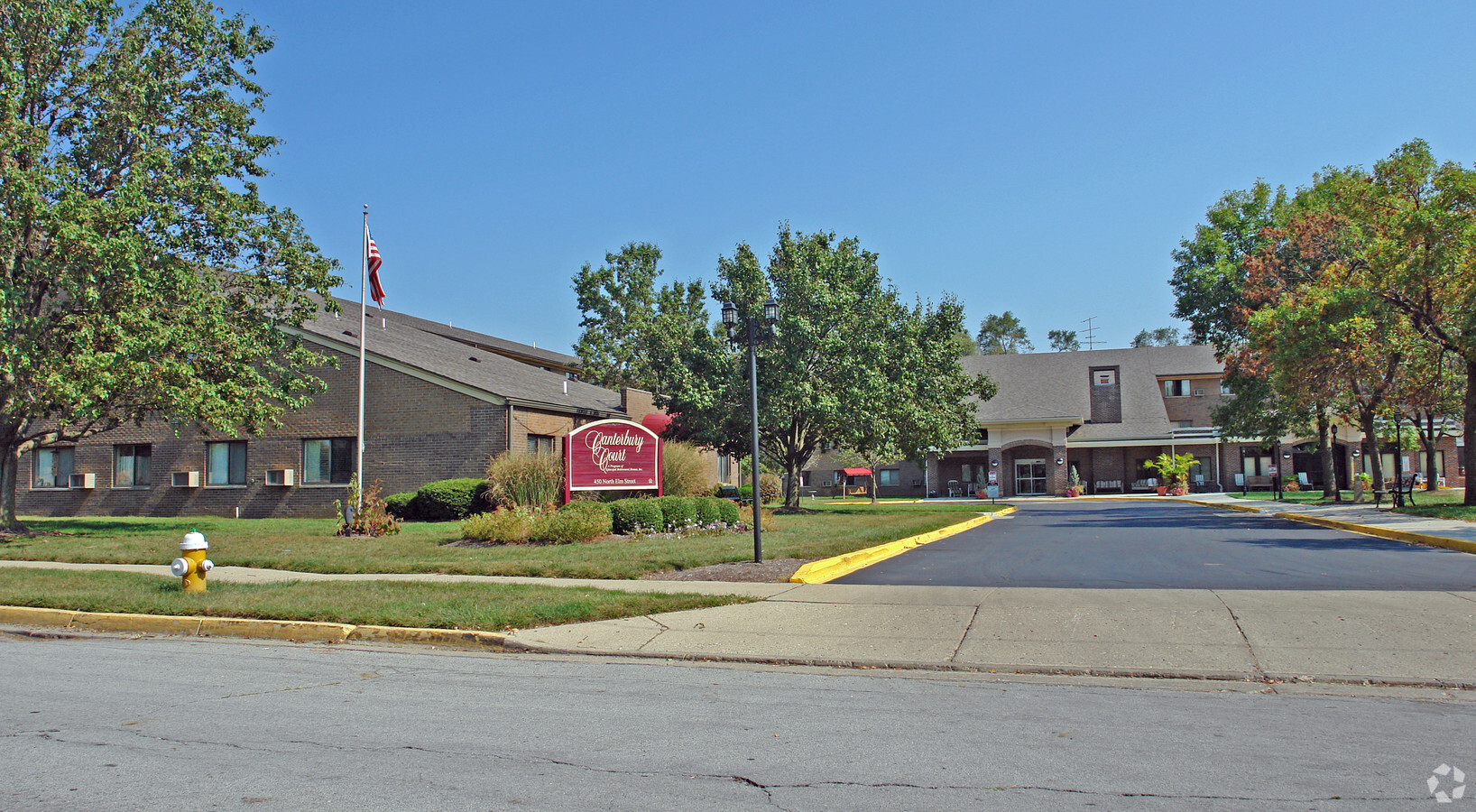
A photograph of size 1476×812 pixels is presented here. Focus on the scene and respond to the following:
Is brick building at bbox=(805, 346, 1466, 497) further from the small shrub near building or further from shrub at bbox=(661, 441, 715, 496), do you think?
the small shrub near building

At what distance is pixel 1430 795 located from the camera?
452 cm

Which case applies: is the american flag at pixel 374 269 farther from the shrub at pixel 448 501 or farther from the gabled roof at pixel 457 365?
the shrub at pixel 448 501

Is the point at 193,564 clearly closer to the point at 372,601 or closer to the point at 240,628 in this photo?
the point at 240,628

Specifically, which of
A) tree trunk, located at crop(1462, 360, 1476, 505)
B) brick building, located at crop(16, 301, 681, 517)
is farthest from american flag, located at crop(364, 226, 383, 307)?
tree trunk, located at crop(1462, 360, 1476, 505)

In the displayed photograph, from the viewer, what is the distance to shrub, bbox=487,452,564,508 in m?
20.7

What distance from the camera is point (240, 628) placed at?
989 cm

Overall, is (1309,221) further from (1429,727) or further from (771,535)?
(1429,727)

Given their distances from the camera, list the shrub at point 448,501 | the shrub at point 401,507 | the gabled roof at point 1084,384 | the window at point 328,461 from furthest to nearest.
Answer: the gabled roof at point 1084,384 → the window at point 328,461 → the shrub at point 401,507 → the shrub at point 448,501

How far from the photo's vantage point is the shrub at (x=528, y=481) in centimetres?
2070

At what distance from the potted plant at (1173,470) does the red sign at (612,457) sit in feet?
108

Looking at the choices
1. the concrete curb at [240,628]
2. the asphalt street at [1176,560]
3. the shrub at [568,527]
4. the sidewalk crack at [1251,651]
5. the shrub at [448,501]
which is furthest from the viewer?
the shrub at [448,501]

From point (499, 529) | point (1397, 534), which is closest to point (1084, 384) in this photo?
point (1397, 534)

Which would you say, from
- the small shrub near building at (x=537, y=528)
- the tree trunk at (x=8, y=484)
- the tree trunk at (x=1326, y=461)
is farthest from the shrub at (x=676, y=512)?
the tree trunk at (x=1326, y=461)

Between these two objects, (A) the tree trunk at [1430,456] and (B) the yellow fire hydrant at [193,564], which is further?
(A) the tree trunk at [1430,456]
